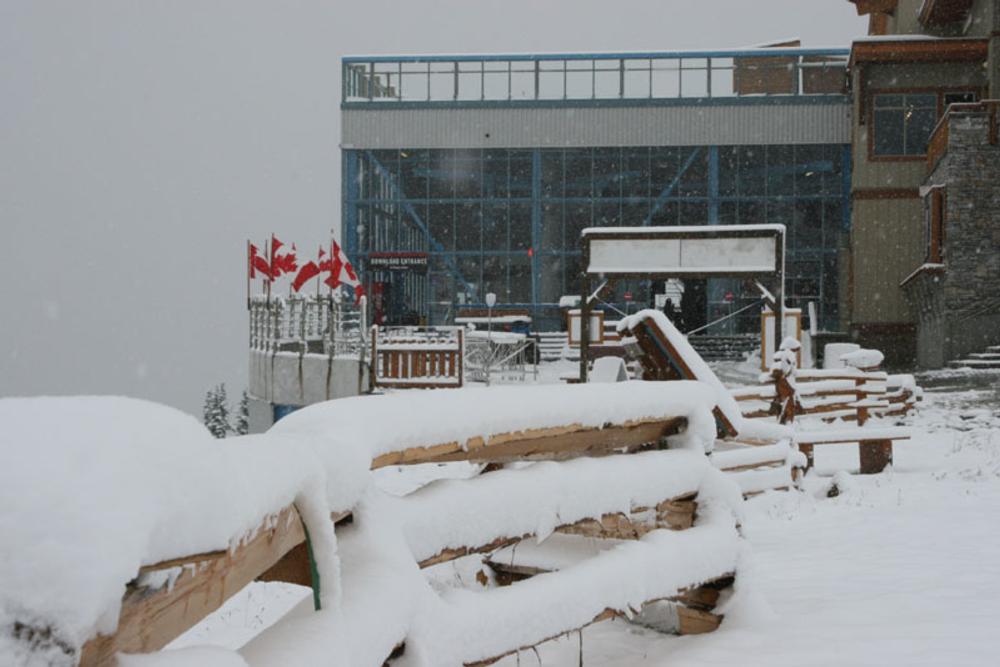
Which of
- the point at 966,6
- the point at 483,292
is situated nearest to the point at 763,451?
the point at 966,6

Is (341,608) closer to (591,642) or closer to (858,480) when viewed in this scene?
(591,642)

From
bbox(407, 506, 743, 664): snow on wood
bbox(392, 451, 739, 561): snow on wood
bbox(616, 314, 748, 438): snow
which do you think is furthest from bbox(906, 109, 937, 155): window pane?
bbox(392, 451, 739, 561): snow on wood

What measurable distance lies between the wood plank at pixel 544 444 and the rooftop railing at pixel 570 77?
3885 cm

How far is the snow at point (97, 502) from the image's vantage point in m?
1.13

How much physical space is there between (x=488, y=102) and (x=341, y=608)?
41.2 metres

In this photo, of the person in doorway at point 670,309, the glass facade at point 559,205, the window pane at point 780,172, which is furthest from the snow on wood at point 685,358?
the window pane at point 780,172

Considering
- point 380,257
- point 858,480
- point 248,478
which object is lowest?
point 858,480

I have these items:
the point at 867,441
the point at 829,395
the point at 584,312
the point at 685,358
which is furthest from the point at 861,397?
the point at 685,358

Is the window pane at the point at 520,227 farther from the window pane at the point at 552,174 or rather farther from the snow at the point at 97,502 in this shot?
the snow at the point at 97,502

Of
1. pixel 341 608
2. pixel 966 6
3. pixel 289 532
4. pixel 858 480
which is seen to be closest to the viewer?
pixel 289 532

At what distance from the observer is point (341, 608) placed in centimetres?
226

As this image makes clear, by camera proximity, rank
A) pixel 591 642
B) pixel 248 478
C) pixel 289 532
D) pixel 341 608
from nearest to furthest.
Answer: pixel 248 478, pixel 289 532, pixel 341 608, pixel 591 642

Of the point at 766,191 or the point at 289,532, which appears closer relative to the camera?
the point at 289,532

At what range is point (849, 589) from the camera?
212 inches
